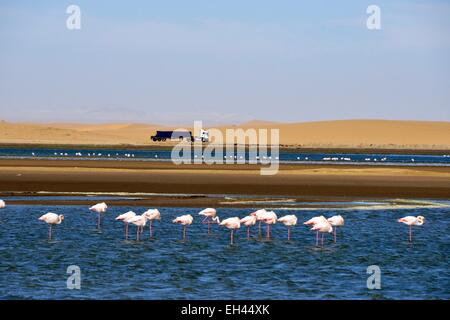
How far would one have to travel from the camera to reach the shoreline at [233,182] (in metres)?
43.1

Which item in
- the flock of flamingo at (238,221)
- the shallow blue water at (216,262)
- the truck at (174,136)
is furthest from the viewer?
the truck at (174,136)

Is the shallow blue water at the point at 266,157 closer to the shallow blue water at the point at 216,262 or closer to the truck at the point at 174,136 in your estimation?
the shallow blue water at the point at 216,262

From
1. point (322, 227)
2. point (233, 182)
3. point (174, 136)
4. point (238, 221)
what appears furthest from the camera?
point (174, 136)

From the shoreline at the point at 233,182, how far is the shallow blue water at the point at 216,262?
34.2 feet

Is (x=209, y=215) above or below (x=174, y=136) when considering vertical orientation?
below

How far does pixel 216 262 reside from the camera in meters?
22.6

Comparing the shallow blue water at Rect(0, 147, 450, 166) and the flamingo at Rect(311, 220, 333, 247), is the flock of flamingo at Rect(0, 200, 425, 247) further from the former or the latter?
the shallow blue water at Rect(0, 147, 450, 166)

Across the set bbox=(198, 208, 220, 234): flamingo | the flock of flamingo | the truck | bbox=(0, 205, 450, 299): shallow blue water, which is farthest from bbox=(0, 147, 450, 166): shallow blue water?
the truck

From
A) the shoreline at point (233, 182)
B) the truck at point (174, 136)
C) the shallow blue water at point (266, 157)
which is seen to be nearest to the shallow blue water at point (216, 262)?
the shoreline at point (233, 182)

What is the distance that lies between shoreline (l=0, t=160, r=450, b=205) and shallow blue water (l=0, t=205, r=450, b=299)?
34.2 ft

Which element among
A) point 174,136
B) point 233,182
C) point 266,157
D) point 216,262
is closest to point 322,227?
point 216,262

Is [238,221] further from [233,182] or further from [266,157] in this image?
[266,157]

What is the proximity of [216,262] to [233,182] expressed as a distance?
2644cm
